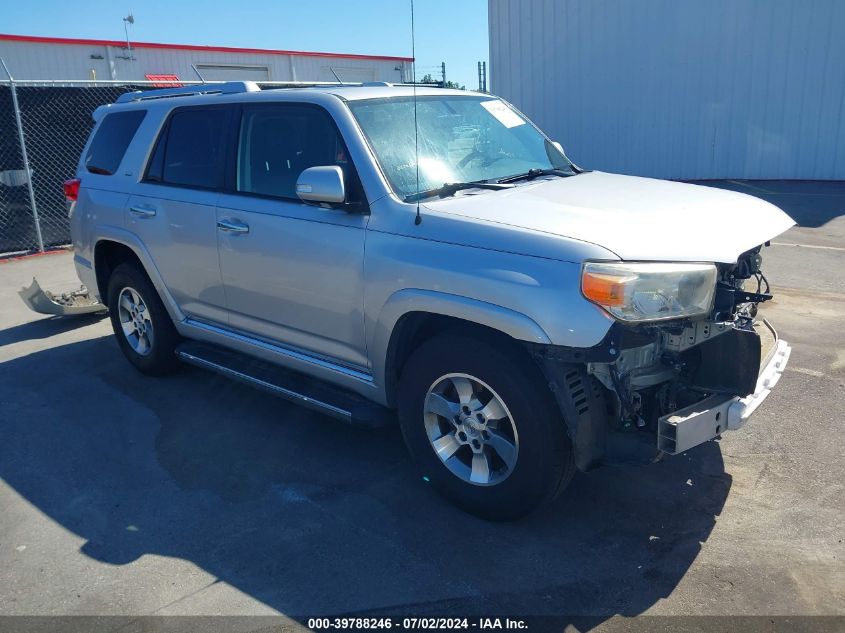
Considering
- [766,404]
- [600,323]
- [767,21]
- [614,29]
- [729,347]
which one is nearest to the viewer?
[600,323]

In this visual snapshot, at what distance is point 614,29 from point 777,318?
12.6 m

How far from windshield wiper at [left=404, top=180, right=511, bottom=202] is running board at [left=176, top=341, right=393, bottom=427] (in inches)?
44.5

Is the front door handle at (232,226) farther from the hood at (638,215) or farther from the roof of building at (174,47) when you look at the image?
the roof of building at (174,47)

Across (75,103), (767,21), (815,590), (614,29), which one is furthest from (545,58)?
(815,590)

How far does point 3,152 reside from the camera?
36.1 ft

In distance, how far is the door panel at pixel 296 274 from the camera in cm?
403

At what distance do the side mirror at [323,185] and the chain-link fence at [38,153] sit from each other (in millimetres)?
8423

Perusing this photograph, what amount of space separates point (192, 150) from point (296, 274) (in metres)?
1.49

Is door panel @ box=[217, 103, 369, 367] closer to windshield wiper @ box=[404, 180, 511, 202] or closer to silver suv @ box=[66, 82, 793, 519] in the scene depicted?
silver suv @ box=[66, 82, 793, 519]

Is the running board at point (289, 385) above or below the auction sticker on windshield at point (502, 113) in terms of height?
below

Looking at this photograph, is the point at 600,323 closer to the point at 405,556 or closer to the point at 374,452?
the point at 405,556

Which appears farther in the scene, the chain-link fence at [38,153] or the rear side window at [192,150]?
the chain-link fence at [38,153]

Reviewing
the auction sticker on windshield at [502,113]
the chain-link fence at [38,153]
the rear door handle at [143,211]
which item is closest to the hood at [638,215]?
the auction sticker on windshield at [502,113]

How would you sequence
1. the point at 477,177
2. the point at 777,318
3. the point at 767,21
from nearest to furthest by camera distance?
the point at 477,177, the point at 777,318, the point at 767,21
